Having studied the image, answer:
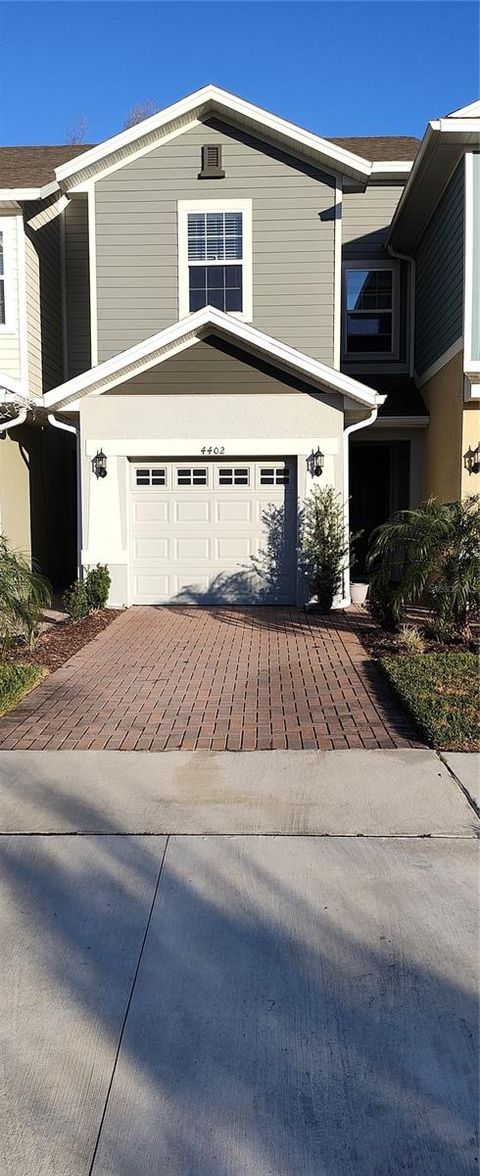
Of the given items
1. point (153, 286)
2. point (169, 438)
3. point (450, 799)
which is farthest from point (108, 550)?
point (450, 799)

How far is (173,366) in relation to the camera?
11828mm

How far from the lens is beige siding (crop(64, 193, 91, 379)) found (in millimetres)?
14453

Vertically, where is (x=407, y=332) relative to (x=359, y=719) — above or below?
above

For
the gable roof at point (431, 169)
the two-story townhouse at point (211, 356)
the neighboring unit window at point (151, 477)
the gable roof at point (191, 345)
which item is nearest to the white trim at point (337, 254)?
the two-story townhouse at point (211, 356)

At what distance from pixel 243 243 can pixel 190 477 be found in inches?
153

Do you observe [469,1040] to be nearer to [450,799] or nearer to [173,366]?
[450,799]

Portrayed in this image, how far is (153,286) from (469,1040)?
12.0 meters

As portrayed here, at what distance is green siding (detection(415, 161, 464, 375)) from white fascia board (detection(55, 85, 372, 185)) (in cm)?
151

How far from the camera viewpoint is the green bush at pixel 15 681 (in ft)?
22.9

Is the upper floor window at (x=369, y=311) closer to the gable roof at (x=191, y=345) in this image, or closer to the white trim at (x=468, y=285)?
the gable roof at (x=191, y=345)

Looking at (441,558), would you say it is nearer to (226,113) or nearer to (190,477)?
(190,477)

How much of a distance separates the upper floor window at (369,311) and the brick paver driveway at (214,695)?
6548mm

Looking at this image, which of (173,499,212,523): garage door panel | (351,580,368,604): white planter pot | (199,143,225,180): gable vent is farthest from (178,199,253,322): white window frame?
(351,580,368,604): white planter pot

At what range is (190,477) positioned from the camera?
12.2 metres
